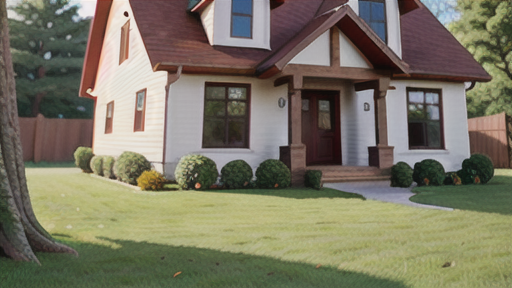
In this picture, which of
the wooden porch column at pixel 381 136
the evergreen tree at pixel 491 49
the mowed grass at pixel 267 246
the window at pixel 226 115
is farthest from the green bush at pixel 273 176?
the evergreen tree at pixel 491 49

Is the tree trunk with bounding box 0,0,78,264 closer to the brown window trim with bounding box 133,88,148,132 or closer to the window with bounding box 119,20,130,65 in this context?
the brown window trim with bounding box 133,88,148,132

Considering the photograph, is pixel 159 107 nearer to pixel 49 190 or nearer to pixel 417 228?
pixel 49 190

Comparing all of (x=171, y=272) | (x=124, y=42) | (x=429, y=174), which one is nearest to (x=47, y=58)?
(x=124, y=42)

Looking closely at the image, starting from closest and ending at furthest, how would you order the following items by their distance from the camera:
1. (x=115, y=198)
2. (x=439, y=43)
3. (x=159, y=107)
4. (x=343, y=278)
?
(x=343, y=278), (x=115, y=198), (x=159, y=107), (x=439, y=43)

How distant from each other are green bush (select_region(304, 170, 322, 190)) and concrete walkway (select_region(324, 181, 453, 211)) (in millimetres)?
581

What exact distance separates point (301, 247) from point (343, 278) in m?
0.96

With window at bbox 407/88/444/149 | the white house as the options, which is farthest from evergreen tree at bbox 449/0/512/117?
window at bbox 407/88/444/149

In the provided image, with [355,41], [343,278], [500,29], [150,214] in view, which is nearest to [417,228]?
[343,278]

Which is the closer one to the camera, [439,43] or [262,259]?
[262,259]

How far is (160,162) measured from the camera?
10.2 metres

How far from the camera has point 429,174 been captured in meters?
10.3

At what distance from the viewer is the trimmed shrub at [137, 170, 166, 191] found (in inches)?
361

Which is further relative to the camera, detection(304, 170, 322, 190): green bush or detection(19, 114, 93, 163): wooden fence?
detection(19, 114, 93, 163): wooden fence

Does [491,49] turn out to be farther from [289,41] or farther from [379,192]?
[379,192]
